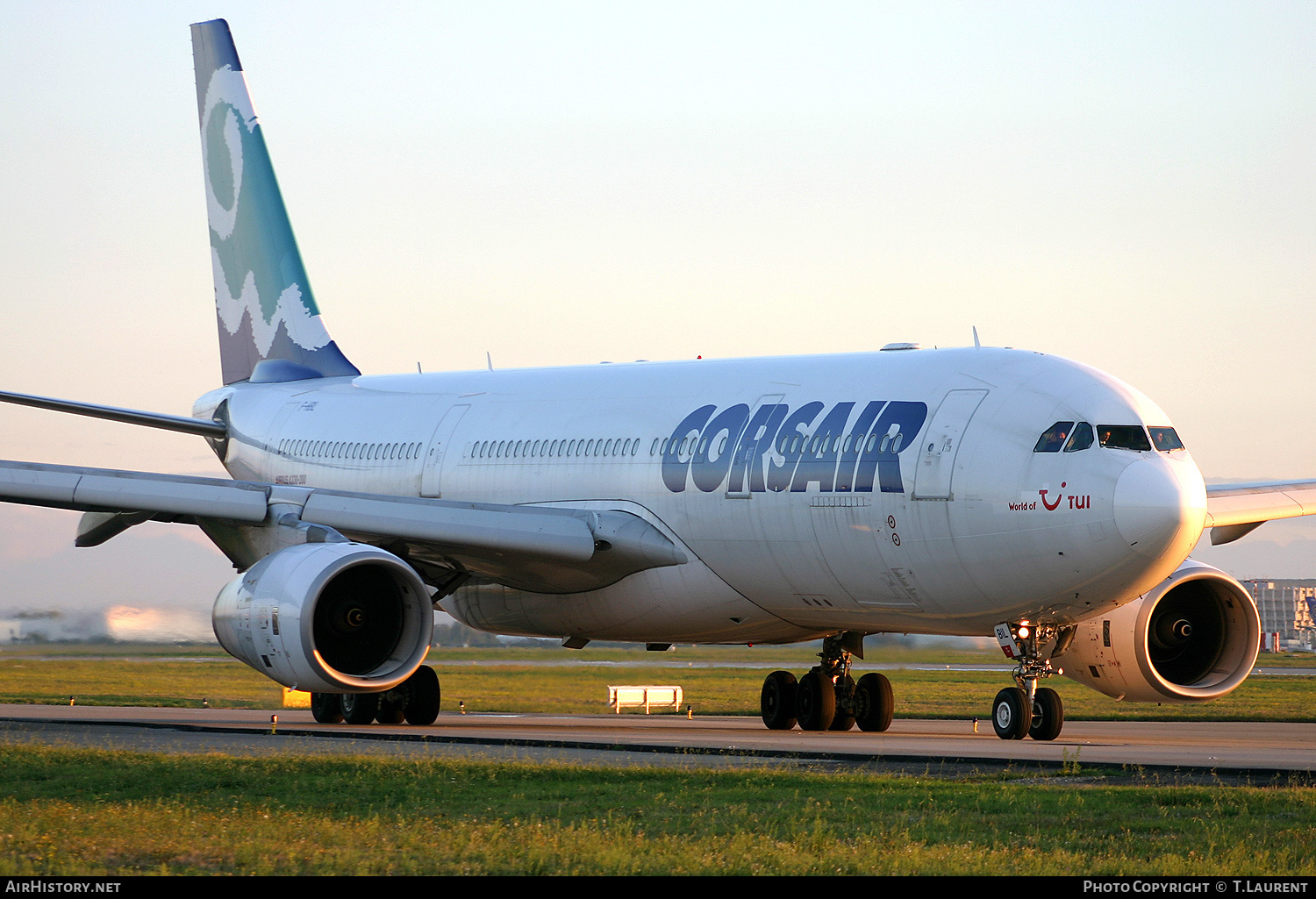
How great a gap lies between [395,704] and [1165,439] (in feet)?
32.4

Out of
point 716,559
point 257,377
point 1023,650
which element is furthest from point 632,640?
point 257,377

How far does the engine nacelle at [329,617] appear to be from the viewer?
659 inches

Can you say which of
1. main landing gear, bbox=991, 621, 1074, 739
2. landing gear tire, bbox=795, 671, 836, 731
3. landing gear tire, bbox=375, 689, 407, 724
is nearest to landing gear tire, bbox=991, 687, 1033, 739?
main landing gear, bbox=991, 621, 1074, 739

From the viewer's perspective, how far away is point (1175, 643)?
1855 cm

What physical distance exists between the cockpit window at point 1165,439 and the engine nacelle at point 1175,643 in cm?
237

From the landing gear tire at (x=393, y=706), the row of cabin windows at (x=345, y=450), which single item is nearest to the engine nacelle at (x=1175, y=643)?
the landing gear tire at (x=393, y=706)

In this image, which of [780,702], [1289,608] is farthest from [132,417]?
[1289,608]

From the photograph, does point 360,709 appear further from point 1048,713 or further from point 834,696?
point 1048,713

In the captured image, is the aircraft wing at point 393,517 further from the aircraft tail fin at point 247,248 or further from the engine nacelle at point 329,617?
the aircraft tail fin at point 247,248

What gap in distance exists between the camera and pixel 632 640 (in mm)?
21125

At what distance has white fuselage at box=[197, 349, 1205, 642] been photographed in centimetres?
1533

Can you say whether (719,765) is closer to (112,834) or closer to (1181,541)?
(1181,541)

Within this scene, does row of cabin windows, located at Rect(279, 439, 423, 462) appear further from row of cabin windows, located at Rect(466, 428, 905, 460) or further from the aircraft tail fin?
the aircraft tail fin
